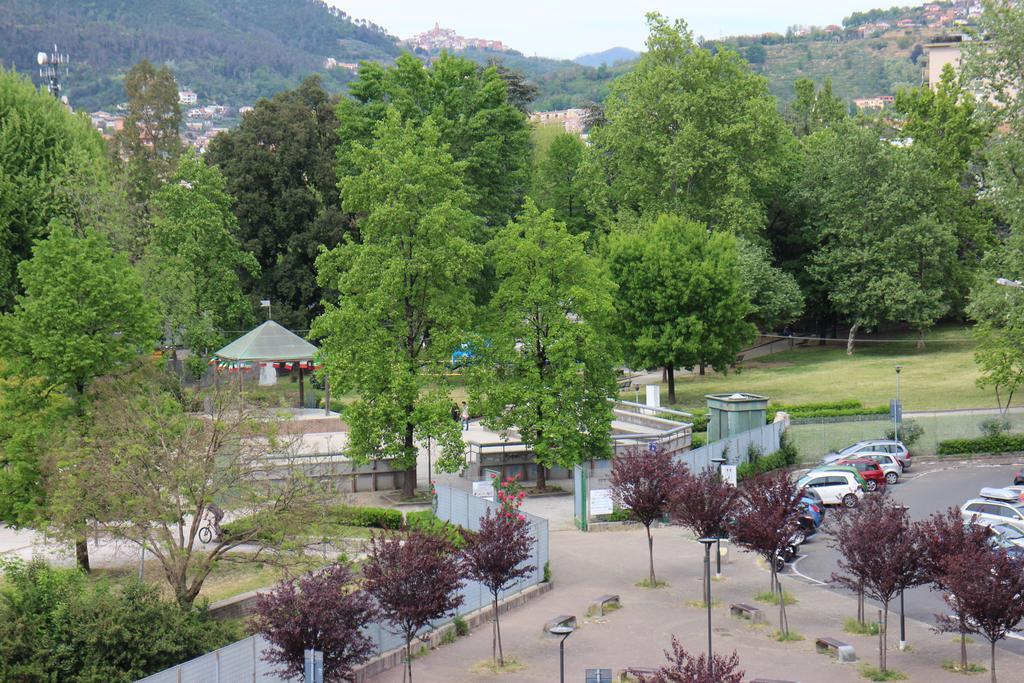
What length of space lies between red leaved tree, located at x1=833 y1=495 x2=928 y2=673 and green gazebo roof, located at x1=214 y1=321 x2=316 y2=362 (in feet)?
119

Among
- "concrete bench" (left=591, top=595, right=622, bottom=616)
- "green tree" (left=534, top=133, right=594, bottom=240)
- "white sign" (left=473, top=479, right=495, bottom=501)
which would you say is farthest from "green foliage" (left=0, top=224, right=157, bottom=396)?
"green tree" (left=534, top=133, right=594, bottom=240)

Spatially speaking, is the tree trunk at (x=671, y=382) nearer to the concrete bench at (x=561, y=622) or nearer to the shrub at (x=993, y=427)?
the shrub at (x=993, y=427)

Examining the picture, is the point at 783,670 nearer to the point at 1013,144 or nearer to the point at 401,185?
the point at 401,185

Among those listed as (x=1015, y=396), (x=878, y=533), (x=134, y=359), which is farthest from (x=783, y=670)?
(x=1015, y=396)

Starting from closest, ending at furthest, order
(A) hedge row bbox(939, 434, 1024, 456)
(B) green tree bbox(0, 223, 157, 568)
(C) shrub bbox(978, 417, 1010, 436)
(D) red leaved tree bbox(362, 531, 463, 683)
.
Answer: (D) red leaved tree bbox(362, 531, 463, 683) < (B) green tree bbox(0, 223, 157, 568) < (A) hedge row bbox(939, 434, 1024, 456) < (C) shrub bbox(978, 417, 1010, 436)

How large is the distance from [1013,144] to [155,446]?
112 ft

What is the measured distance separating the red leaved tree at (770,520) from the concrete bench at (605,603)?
3.55m

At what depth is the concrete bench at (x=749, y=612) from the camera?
31.5m

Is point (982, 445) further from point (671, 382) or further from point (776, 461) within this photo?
point (671, 382)

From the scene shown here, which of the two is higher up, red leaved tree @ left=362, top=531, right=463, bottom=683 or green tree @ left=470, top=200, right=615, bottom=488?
green tree @ left=470, top=200, right=615, bottom=488

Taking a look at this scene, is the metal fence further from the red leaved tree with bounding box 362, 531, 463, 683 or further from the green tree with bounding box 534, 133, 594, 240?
the green tree with bounding box 534, 133, 594, 240

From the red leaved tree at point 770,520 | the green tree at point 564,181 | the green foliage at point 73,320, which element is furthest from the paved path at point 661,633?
the green tree at point 564,181

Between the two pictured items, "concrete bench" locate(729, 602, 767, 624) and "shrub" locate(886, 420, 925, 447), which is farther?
"shrub" locate(886, 420, 925, 447)

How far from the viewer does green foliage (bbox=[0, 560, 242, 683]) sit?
957 inches
